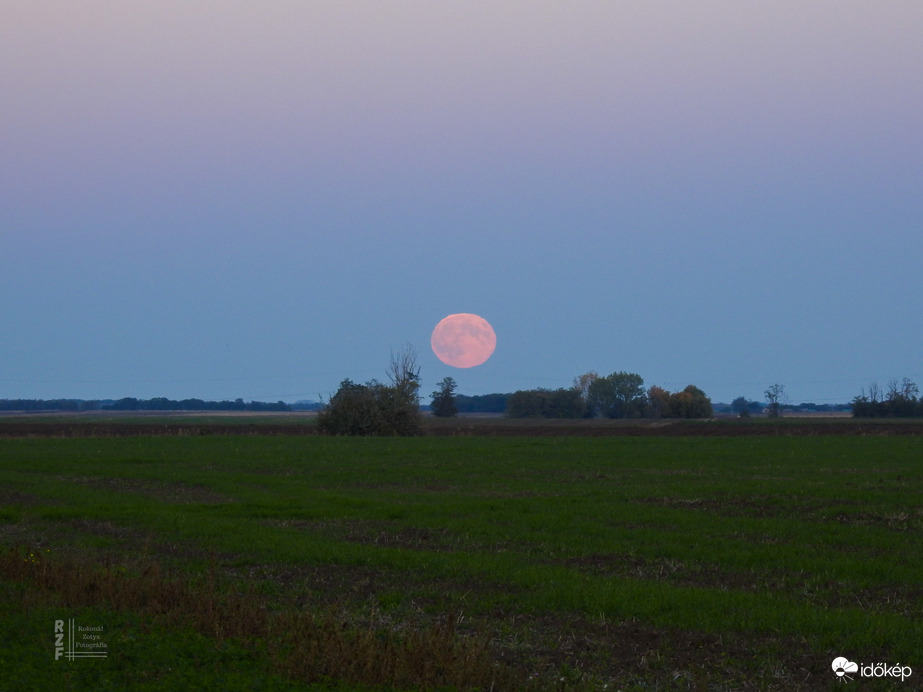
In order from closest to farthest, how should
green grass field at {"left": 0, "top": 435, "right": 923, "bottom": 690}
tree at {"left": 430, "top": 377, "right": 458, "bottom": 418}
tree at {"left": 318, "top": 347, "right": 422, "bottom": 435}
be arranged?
green grass field at {"left": 0, "top": 435, "right": 923, "bottom": 690}
tree at {"left": 318, "top": 347, "right": 422, "bottom": 435}
tree at {"left": 430, "top": 377, "right": 458, "bottom": 418}

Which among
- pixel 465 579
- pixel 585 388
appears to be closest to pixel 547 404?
pixel 585 388

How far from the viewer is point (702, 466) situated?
31.6 meters

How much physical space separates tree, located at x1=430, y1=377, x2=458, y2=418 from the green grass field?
96.0 m

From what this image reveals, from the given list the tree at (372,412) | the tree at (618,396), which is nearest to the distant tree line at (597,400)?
the tree at (618,396)

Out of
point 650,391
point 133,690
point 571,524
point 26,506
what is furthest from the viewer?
point 650,391

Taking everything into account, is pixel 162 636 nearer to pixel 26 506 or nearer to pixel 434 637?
pixel 434 637

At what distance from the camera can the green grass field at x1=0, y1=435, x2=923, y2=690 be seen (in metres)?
8.33

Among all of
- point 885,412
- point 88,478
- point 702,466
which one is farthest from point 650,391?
point 88,478

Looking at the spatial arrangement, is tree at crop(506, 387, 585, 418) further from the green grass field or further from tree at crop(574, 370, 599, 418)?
the green grass field

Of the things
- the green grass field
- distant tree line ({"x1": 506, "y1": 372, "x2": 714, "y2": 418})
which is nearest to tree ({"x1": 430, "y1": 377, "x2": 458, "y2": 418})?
distant tree line ({"x1": 506, "y1": 372, "x2": 714, "y2": 418})

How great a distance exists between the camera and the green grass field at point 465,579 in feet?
27.3

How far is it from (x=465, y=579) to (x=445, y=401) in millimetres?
112502

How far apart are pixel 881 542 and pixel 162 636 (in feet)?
41.1

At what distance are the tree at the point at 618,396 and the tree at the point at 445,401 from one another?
35.4m
